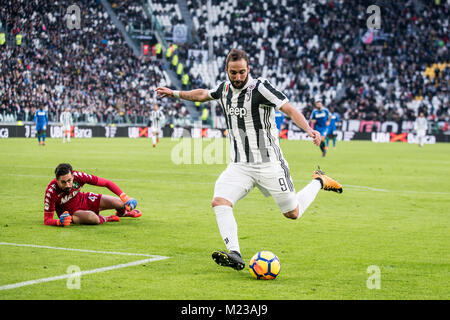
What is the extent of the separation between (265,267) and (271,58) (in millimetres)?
48264

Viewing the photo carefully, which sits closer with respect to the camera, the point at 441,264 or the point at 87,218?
the point at 441,264

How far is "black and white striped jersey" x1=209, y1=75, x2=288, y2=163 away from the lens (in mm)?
6887

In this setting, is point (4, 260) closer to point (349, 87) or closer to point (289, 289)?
point (289, 289)

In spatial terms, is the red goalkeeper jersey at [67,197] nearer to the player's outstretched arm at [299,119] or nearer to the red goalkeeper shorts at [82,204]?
the red goalkeeper shorts at [82,204]

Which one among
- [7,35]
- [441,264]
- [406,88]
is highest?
[7,35]

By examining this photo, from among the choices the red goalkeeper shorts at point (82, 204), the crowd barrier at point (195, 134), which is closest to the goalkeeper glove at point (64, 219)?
the red goalkeeper shorts at point (82, 204)

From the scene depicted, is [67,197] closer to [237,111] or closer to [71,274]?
[71,274]

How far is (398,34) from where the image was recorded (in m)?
54.2

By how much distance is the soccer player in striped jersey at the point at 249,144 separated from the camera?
6820 mm

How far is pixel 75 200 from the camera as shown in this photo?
958 cm

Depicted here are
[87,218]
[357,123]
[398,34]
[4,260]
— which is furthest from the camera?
[398,34]

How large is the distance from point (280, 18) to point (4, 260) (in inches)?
2031
